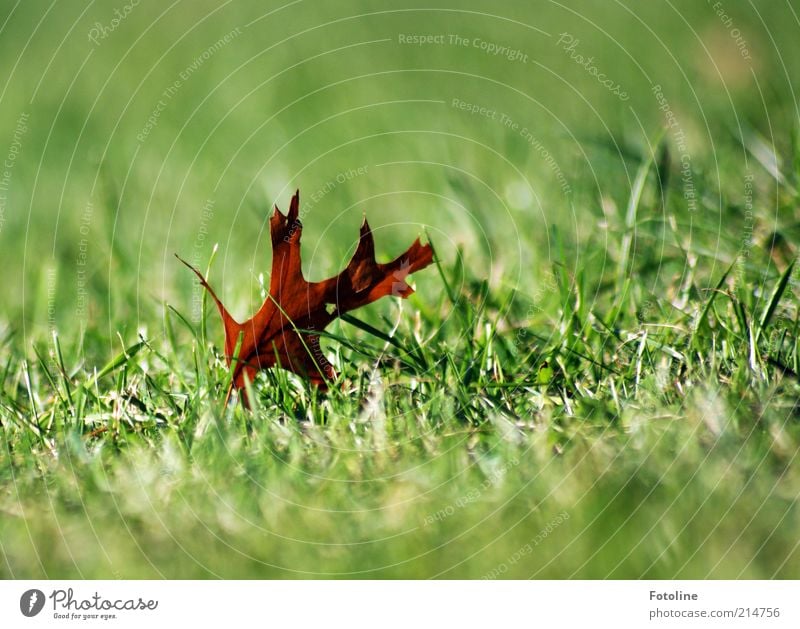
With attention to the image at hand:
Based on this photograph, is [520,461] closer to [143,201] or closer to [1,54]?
[143,201]

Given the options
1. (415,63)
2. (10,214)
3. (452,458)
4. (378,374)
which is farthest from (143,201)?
(452,458)

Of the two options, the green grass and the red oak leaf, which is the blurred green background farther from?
the red oak leaf
